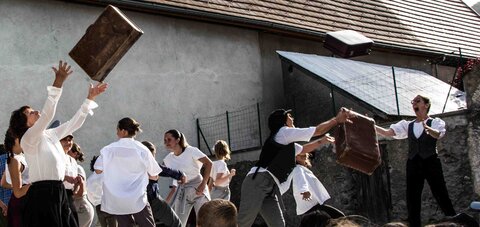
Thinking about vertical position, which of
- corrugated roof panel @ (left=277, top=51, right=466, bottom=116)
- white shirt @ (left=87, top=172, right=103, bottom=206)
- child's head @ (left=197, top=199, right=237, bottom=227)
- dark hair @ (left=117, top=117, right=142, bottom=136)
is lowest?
corrugated roof panel @ (left=277, top=51, right=466, bottom=116)

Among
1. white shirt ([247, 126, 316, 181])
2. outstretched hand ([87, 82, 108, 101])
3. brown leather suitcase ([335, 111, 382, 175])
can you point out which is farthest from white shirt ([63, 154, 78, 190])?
brown leather suitcase ([335, 111, 382, 175])

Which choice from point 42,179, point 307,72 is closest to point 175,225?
point 42,179

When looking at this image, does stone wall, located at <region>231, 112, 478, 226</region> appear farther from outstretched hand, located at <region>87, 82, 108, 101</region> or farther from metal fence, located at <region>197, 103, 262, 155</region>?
outstretched hand, located at <region>87, 82, 108, 101</region>

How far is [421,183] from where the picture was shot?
365 inches

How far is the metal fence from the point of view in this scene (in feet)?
51.0

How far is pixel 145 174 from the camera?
26.7ft

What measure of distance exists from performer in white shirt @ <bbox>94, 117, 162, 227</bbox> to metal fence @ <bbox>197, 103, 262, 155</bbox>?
6.89 metres

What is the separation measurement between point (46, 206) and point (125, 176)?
1.73m

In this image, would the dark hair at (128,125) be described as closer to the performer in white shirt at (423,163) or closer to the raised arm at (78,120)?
the raised arm at (78,120)

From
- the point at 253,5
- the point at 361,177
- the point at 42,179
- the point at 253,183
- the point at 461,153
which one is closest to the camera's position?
the point at 42,179

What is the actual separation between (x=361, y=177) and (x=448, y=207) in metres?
2.89

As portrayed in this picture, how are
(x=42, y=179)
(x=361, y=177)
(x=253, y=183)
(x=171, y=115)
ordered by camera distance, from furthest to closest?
(x=171, y=115)
(x=361, y=177)
(x=253, y=183)
(x=42, y=179)

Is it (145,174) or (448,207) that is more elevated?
(145,174)

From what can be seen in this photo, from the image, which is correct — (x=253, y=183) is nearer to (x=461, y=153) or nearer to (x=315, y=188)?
(x=315, y=188)
